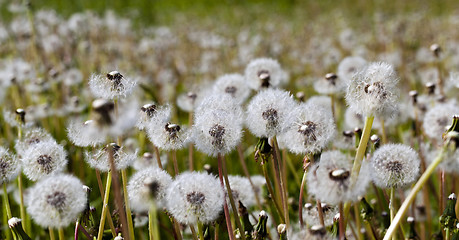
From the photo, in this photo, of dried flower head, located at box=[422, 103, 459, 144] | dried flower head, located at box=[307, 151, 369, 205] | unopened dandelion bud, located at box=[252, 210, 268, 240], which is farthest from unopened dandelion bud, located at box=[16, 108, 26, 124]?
dried flower head, located at box=[422, 103, 459, 144]

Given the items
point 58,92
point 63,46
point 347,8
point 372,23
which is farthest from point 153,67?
point 347,8

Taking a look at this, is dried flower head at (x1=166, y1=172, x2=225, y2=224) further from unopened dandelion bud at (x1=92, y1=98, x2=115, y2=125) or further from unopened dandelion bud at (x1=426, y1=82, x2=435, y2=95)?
unopened dandelion bud at (x1=426, y1=82, x2=435, y2=95)

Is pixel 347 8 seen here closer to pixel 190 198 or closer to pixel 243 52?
pixel 243 52

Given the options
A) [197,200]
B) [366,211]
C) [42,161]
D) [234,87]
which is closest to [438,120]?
[366,211]

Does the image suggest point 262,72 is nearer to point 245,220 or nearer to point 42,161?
point 245,220

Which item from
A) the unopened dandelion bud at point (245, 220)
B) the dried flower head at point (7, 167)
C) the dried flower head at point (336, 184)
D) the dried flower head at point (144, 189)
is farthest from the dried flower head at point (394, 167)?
the dried flower head at point (7, 167)

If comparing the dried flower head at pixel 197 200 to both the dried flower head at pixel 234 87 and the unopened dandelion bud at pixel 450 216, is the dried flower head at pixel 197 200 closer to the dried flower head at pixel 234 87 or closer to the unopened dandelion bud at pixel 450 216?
the unopened dandelion bud at pixel 450 216
